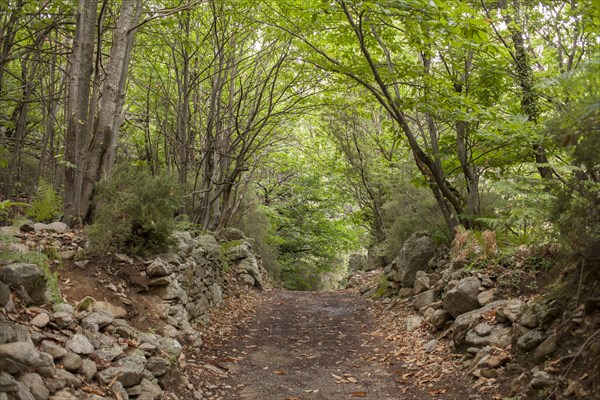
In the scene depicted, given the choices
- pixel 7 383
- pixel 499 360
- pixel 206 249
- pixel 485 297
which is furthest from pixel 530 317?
pixel 206 249

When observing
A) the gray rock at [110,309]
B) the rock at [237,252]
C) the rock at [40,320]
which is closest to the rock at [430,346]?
the gray rock at [110,309]

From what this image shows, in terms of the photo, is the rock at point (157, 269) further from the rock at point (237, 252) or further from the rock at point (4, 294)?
the rock at point (237, 252)

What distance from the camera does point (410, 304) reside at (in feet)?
26.4

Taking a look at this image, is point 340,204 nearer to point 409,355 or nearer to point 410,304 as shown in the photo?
point 410,304

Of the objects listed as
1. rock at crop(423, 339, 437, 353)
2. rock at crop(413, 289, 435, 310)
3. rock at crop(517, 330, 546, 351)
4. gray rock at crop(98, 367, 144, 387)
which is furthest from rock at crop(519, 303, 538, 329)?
gray rock at crop(98, 367, 144, 387)

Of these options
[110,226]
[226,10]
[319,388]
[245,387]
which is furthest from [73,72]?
[319,388]

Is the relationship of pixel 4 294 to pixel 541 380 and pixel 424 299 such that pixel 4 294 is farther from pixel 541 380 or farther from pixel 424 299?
pixel 424 299

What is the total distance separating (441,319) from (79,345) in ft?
15.0

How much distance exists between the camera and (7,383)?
2.68 meters

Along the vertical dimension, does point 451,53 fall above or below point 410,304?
above

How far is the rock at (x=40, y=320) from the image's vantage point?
3.75 meters

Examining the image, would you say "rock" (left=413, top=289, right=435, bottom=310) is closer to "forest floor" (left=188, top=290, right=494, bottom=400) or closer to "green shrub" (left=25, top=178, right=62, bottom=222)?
"forest floor" (left=188, top=290, right=494, bottom=400)

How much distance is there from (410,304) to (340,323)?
137cm

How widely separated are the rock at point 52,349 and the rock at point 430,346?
4.30 meters
